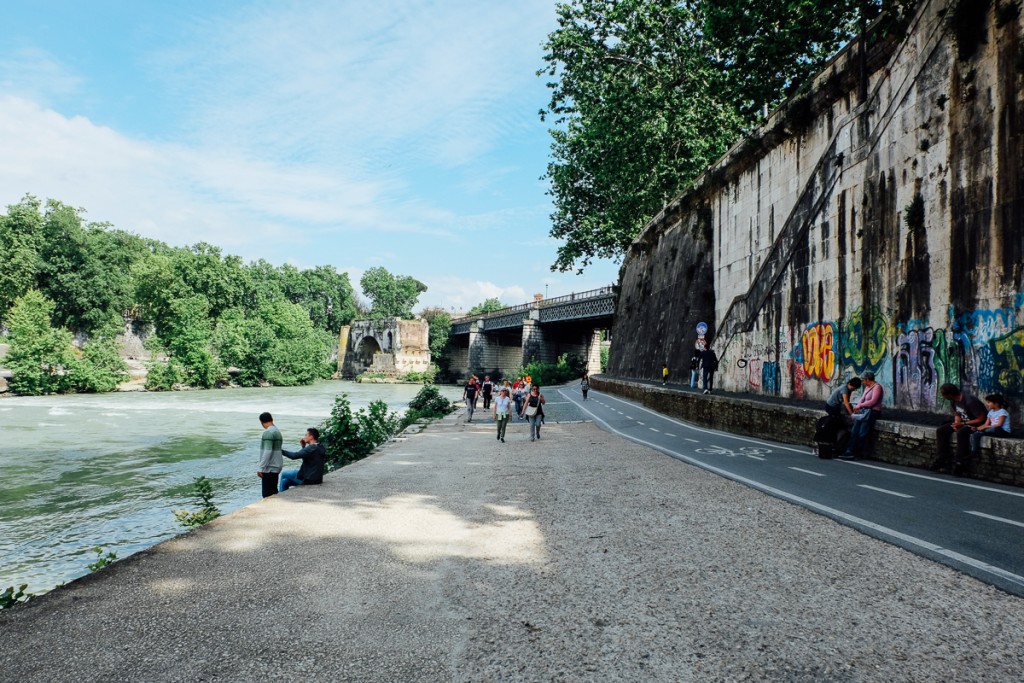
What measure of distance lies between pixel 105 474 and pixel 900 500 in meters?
16.9

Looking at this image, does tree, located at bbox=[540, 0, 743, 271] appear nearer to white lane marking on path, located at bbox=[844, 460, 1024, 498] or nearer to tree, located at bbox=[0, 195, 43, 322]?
white lane marking on path, located at bbox=[844, 460, 1024, 498]

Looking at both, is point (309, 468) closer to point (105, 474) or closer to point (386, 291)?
point (105, 474)

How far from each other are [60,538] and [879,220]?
52.1 feet

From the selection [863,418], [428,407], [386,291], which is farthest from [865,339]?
[386,291]

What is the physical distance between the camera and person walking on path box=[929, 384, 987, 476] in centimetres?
849

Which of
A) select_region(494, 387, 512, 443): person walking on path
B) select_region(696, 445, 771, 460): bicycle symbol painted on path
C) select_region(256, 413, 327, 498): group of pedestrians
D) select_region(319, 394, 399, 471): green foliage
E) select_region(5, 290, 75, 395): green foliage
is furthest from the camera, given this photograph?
select_region(5, 290, 75, 395): green foliage

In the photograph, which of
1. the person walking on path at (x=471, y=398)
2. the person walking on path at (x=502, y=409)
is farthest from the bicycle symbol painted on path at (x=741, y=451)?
the person walking on path at (x=471, y=398)

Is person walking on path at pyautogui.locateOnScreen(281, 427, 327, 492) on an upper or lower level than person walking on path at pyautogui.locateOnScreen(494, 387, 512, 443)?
lower

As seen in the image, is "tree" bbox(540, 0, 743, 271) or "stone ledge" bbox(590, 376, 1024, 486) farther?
"tree" bbox(540, 0, 743, 271)

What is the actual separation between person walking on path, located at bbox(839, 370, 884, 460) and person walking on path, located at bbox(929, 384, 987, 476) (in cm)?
159

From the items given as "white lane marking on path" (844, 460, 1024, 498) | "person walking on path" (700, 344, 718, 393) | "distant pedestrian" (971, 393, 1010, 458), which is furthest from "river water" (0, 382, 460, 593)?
"person walking on path" (700, 344, 718, 393)

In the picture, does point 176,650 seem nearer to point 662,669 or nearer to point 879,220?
point 662,669

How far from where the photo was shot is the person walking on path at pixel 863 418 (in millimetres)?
10516

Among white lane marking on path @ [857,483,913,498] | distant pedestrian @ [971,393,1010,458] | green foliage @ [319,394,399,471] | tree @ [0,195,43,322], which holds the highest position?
tree @ [0,195,43,322]
